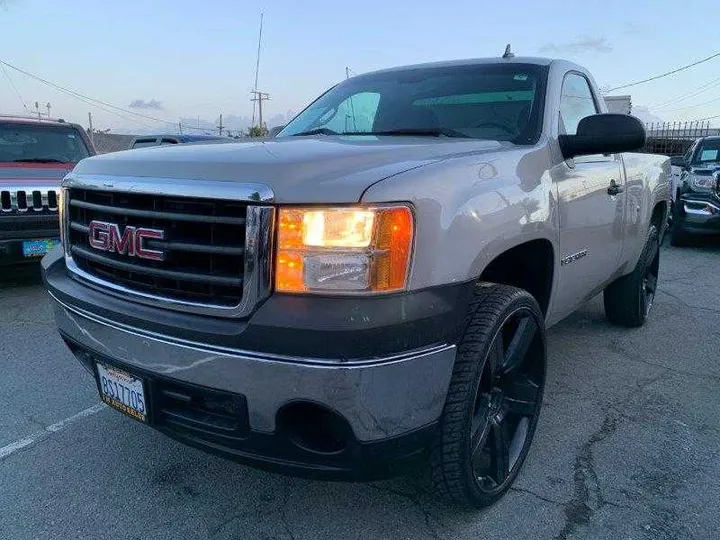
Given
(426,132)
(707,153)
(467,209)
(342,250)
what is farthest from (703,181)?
(342,250)

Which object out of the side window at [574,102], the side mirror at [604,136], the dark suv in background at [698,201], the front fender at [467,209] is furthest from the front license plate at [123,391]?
the dark suv in background at [698,201]

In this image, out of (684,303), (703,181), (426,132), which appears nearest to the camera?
(426,132)

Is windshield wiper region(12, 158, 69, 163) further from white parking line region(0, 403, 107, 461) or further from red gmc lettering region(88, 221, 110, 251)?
red gmc lettering region(88, 221, 110, 251)

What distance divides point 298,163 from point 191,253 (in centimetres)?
48

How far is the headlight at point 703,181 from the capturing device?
8.82m

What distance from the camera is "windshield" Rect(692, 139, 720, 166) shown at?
9.75m

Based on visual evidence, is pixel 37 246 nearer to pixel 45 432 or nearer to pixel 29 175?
pixel 29 175

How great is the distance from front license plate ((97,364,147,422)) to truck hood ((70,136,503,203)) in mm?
759

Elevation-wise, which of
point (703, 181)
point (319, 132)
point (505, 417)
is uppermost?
point (319, 132)

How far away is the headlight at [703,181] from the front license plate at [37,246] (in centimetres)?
867

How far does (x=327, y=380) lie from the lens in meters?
1.78

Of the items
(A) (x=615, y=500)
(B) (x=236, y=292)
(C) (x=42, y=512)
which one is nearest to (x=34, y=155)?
(C) (x=42, y=512)

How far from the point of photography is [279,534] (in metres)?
2.26

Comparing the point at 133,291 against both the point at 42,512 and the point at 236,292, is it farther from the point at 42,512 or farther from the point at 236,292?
the point at 42,512
